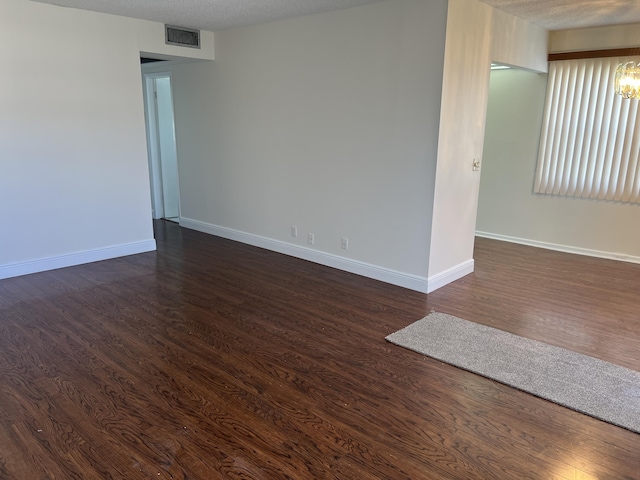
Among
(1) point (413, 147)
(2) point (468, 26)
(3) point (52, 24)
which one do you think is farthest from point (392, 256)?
(3) point (52, 24)

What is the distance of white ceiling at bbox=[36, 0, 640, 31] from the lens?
3.99 m

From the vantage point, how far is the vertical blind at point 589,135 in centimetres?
509

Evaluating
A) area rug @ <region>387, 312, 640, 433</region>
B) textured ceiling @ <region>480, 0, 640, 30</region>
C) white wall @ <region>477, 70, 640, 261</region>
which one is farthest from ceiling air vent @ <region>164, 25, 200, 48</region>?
area rug @ <region>387, 312, 640, 433</region>

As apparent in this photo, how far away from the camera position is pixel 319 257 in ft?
16.5

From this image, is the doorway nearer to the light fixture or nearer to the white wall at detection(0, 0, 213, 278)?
the white wall at detection(0, 0, 213, 278)

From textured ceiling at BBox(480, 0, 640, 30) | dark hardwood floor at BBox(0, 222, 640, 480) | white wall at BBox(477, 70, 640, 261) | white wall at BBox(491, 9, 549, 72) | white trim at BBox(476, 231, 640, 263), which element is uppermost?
textured ceiling at BBox(480, 0, 640, 30)

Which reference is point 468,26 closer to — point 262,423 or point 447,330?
point 447,330

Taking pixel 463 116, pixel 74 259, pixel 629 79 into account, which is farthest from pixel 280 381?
pixel 629 79

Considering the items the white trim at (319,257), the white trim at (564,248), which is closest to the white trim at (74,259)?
the white trim at (319,257)

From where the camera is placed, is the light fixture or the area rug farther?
the light fixture

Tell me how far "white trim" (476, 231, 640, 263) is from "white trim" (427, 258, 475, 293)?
1587mm

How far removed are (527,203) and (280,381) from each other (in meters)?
4.52

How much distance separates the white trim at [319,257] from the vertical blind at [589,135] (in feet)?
8.78

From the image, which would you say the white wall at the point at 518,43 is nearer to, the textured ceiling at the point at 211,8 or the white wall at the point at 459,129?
the white wall at the point at 459,129
